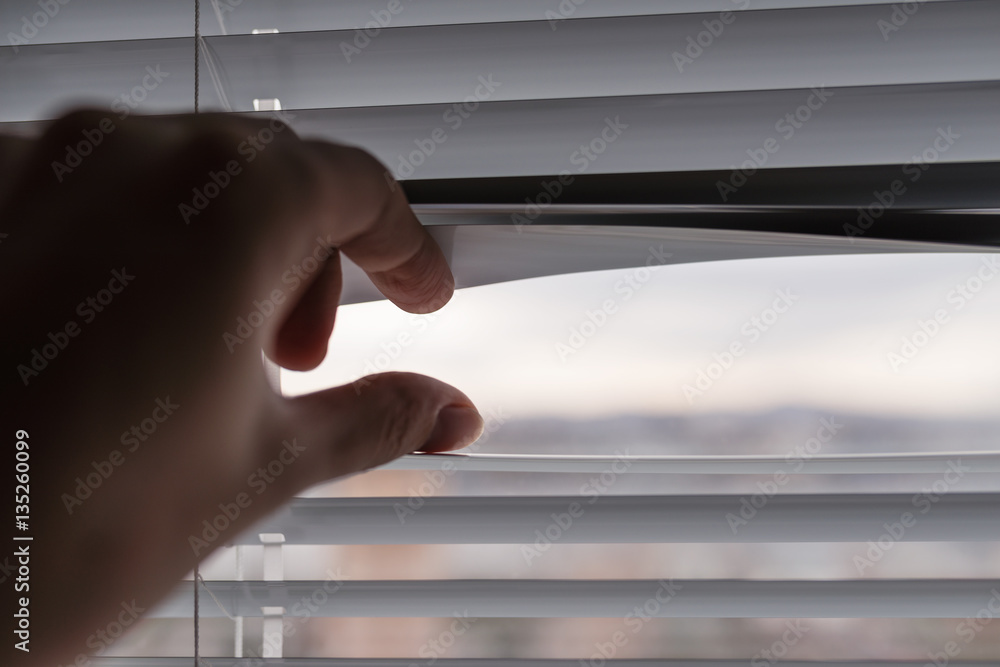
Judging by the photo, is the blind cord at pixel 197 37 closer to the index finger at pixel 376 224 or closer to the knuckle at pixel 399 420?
the index finger at pixel 376 224

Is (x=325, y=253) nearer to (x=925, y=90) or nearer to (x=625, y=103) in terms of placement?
(x=625, y=103)

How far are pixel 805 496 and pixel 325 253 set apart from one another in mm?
521

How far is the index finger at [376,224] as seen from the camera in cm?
61

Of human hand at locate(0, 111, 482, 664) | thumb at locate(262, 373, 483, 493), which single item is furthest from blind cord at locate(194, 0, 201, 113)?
thumb at locate(262, 373, 483, 493)

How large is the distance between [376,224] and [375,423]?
0.19 meters

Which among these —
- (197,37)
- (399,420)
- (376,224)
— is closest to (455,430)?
(399,420)

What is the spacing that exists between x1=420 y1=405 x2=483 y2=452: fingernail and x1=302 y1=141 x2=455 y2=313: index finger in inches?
4.2

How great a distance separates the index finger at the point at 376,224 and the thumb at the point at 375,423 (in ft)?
0.29

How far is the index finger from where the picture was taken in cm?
61

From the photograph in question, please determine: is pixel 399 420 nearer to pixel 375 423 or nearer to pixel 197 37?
pixel 375 423

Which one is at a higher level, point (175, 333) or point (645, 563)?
point (175, 333)

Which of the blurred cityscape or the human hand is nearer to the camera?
the human hand

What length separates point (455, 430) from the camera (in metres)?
0.65

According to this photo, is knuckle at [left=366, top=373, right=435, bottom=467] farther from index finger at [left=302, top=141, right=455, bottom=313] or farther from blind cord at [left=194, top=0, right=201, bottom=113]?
blind cord at [left=194, top=0, right=201, bottom=113]
